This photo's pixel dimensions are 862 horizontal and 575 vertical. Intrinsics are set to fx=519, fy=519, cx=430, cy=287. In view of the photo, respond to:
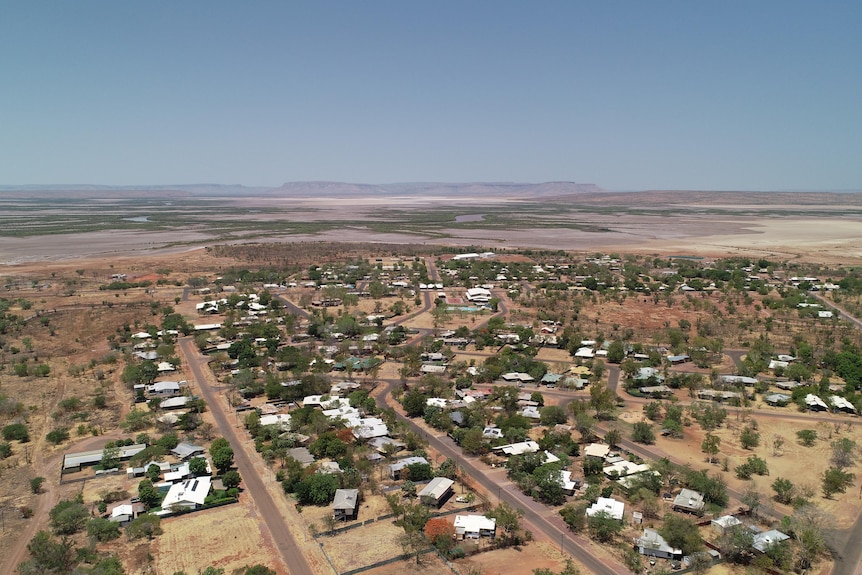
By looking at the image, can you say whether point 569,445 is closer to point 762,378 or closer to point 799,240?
point 762,378

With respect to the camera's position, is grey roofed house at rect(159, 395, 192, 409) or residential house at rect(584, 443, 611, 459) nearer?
residential house at rect(584, 443, 611, 459)

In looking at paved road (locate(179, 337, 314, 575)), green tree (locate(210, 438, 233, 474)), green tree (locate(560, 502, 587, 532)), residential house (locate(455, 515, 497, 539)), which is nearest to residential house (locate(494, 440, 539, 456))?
green tree (locate(560, 502, 587, 532))

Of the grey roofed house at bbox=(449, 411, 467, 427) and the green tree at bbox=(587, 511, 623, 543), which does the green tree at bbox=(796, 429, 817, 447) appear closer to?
the green tree at bbox=(587, 511, 623, 543)

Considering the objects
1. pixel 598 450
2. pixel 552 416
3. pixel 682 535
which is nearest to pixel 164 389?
pixel 552 416

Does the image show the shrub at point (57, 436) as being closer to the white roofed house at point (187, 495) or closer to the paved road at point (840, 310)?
the white roofed house at point (187, 495)

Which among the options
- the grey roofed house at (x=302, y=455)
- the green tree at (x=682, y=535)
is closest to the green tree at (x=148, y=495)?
the grey roofed house at (x=302, y=455)
